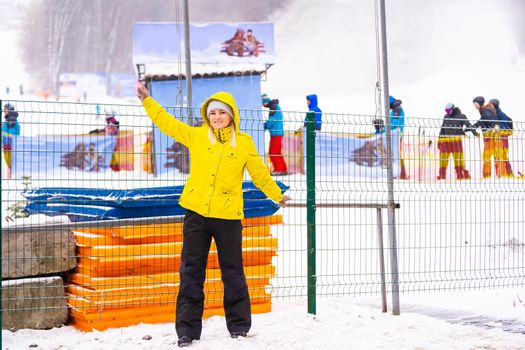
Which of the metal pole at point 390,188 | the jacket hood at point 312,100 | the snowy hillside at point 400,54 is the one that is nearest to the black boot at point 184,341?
the metal pole at point 390,188

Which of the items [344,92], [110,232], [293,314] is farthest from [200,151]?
[344,92]

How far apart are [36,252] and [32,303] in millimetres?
427

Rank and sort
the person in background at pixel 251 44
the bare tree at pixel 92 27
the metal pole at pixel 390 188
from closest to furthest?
A: 1. the metal pole at pixel 390 188
2. the person in background at pixel 251 44
3. the bare tree at pixel 92 27

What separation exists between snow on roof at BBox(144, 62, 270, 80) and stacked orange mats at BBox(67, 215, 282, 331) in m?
14.3

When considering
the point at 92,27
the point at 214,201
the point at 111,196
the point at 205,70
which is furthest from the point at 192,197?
the point at 92,27

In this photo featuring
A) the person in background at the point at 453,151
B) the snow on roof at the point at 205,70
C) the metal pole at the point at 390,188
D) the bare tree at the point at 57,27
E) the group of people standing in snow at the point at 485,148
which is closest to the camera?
the metal pole at the point at 390,188

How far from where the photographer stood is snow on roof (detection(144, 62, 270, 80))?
20.9 metres

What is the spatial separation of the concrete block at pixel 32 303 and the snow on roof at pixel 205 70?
14546 millimetres

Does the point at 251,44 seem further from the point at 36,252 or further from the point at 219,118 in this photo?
the point at 219,118

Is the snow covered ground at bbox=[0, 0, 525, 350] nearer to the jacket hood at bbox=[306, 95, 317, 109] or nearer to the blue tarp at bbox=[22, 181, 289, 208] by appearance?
the blue tarp at bbox=[22, 181, 289, 208]

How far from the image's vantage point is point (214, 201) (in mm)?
5777

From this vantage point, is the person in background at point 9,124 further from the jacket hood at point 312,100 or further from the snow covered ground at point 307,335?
the jacket hood at point 312,100

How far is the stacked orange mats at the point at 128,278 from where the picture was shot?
21.5 feet

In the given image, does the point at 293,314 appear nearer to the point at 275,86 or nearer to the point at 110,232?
the point at 110,232
